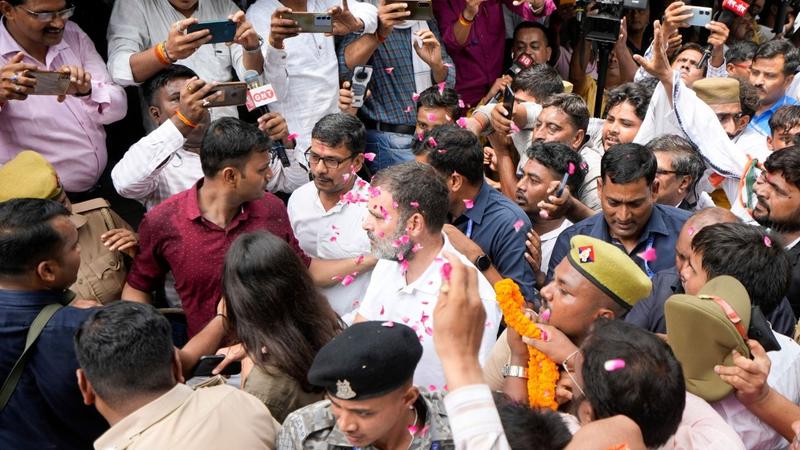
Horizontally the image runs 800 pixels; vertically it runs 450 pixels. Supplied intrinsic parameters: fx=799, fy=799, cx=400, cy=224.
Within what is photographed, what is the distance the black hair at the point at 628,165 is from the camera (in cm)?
355

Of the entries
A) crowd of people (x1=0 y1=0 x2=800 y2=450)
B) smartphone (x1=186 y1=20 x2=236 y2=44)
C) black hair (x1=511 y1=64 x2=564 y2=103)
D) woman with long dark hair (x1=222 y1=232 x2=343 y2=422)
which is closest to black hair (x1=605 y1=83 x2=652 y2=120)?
crowd of people (x1=0 y1=0 x2=800 y2=450)

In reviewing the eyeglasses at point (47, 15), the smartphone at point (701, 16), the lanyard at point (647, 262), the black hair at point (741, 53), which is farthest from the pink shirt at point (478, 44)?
the eyeglasses at point (47, 15)

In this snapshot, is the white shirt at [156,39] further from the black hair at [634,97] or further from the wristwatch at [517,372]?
the wristwatch at [517,372]

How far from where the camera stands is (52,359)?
256 cm

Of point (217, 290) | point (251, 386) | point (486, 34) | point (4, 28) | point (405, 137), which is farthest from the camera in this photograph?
point (486, 34)

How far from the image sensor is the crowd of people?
6.95 ft

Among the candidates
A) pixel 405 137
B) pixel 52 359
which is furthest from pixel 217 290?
pixel 405 137

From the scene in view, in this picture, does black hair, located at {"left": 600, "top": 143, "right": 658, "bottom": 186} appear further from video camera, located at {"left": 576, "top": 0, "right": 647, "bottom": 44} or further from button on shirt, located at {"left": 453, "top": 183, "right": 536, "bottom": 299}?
video camera, located at {"left": 576, "top": 0, "right": 647, "bottom": 44}

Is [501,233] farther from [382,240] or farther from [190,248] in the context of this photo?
[190,248]

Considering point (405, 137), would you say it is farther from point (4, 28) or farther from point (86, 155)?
point (4, 28)

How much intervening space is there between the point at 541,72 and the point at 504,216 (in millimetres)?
1837

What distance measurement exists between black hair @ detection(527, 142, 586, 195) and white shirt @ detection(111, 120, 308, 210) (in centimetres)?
138

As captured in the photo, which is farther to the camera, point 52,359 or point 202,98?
point 202,98

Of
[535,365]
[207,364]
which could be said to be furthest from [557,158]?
[207,364]
